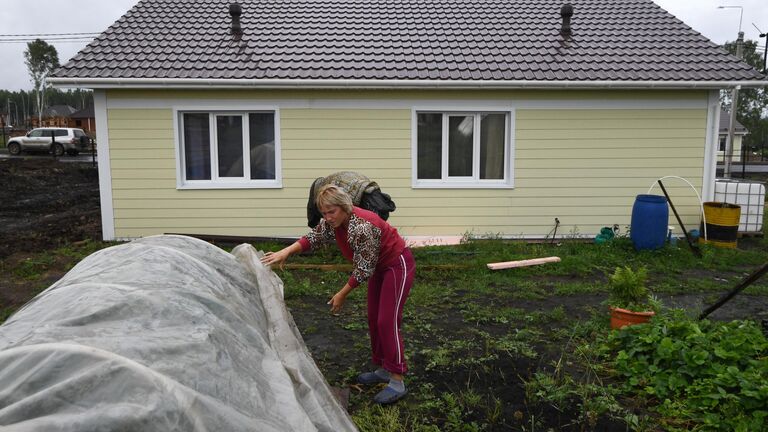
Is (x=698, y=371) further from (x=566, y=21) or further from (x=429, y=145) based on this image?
(x=566, y=21)

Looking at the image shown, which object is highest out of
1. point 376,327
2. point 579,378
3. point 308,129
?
point 308,129

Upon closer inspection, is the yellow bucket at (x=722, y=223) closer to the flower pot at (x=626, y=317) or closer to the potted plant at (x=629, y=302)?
the potted plant at (x=629, y=302)

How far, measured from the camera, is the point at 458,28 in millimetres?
10617

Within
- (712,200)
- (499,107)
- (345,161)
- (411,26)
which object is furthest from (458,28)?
(712,200)

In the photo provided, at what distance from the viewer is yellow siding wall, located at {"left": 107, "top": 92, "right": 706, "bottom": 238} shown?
9070 millimetres

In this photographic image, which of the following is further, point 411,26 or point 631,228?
point 411,26

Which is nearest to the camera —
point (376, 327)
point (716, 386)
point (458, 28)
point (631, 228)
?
point (716, 386)

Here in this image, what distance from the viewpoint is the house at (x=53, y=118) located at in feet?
201

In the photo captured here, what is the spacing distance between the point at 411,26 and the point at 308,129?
322 centimetres

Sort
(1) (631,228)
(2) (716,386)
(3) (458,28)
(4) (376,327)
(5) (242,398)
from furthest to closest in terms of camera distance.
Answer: (3) (458,28), (1) (631,228), (4) (376,327), (2) (716,386), (5) (242,398)

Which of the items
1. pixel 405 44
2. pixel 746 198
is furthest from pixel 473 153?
pixel 746 198

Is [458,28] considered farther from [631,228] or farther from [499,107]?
[631,228]

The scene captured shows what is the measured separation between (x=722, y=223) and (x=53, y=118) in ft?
252

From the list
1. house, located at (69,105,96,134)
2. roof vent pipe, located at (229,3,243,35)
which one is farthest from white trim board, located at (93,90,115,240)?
house, located at (69,105,96,134)
